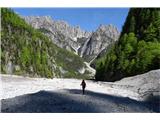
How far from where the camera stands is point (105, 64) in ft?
277

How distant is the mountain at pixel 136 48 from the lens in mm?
67456

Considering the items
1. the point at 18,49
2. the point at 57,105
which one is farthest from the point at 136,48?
the point at 57,105

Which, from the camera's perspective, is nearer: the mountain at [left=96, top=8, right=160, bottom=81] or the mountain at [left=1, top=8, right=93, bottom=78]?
the mountain at [left=96, top=8, right=160, bottom=81]

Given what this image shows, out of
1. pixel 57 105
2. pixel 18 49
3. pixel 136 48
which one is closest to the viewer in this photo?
pixel 57 105

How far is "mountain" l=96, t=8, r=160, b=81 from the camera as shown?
2656 inches

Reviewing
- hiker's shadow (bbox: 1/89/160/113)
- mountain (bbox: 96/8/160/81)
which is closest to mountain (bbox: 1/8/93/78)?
mountain (bbox: 96/8/160/81)

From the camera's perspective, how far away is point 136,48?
75.8 meters

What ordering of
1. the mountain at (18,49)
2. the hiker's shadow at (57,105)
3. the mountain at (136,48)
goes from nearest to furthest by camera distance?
the hiker's shadow at (57,105)
the mountain at (136,48)
the mountain at (18,49)

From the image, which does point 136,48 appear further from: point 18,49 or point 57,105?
point 57,105

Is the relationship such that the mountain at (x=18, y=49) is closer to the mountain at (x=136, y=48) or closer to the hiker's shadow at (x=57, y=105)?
the mountain at (x=136, y=48)

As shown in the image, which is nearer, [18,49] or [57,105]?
[57,105]

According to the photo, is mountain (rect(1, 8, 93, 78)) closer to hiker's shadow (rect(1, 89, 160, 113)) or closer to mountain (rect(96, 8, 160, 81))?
mountain (rect(96, 8, 160, 81))

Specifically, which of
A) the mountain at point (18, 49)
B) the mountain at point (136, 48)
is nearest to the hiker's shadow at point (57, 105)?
the mountain at point (136, 48)
